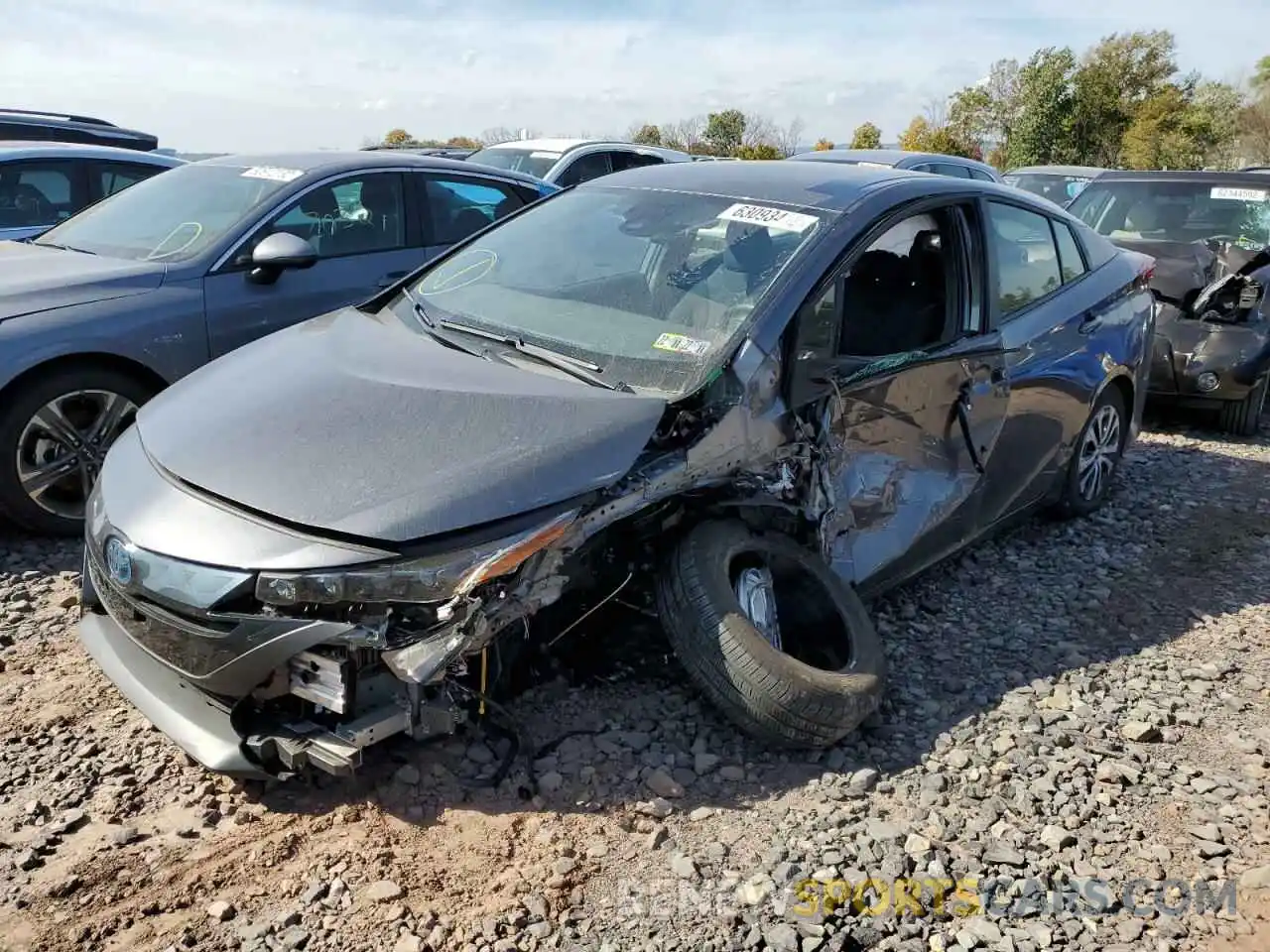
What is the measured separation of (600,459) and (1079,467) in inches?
123

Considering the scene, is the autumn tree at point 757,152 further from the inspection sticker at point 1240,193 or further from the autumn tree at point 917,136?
the inspection sticker at point 1240,193

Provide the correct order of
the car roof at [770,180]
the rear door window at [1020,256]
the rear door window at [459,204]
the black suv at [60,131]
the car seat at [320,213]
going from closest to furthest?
the car roof at [770,180]
the rear door window at [1020,256]
the car seat at [320,213]
the rear door window at [459,204]
the black suv at [60,131]

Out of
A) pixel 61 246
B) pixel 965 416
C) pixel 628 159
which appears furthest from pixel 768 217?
pixel 628 159

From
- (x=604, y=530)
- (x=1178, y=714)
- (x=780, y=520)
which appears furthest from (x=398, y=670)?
(x=1178, y=714)

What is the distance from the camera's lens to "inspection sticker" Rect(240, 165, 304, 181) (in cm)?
534

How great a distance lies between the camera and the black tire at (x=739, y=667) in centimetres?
288

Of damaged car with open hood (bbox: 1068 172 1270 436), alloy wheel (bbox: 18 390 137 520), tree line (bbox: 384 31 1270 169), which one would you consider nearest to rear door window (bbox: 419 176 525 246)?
alloy wheel (bbox: 18 390 137 520)

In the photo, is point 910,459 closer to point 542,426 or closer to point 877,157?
point 542,426

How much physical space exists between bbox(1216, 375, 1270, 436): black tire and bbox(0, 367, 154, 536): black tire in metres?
6.56

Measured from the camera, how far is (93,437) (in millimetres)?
4422

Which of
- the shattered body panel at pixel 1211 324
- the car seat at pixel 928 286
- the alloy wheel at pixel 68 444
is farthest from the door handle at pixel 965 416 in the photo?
the alloy wheel at pixel 68 444

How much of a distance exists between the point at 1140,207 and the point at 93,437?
24.3 ft

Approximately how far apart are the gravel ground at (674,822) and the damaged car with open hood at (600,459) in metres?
0.25

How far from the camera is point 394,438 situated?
9.00ft
